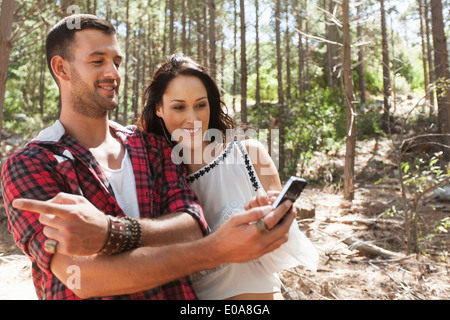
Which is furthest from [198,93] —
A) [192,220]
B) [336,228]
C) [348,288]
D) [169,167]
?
[336,228]

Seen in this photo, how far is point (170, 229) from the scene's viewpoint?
5.08 ft

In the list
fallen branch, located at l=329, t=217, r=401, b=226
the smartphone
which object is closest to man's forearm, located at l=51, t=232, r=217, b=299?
the smartphone

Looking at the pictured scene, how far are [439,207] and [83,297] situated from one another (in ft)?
25.1

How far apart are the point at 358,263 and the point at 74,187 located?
4145mm

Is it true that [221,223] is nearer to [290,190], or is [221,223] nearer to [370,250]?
[290,190]

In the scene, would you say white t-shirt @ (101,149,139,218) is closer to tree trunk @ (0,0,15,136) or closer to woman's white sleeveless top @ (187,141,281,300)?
woman's white sleeveless top @ (187,141,281,300)

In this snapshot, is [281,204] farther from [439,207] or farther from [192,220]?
[439,207]

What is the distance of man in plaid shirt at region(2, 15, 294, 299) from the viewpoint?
4.22 feet

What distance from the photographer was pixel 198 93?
212 centimetres

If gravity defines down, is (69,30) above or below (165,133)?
above

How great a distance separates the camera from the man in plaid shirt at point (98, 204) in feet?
4.22

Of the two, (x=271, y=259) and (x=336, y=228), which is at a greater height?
(x=271, y=259)

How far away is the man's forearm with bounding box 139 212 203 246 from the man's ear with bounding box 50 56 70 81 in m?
0.84

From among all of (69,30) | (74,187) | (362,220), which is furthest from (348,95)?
(74,187)
